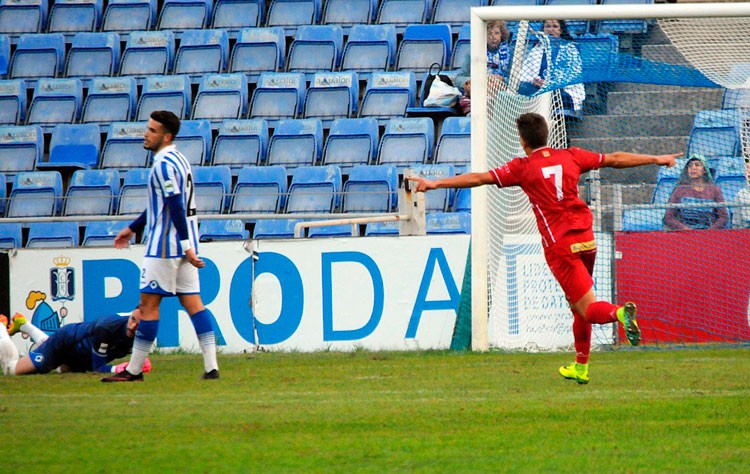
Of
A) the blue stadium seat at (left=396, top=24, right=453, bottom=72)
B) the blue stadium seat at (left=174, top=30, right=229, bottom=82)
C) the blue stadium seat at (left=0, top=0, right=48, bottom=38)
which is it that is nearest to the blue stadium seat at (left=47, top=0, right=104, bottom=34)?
the blue stadium seat at (left=0, top=0, right=48, bottom=38)

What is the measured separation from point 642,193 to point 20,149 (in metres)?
9.18

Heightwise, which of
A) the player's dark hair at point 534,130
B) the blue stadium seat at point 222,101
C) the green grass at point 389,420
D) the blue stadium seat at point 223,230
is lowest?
the green grass at point 389,420

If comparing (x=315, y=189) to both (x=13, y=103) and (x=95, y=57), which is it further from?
(x=13, y=103)

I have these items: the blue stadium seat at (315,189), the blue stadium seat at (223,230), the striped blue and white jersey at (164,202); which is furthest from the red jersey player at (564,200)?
the blue stadium seat at (223,230)

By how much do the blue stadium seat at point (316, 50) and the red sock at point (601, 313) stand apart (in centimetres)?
995

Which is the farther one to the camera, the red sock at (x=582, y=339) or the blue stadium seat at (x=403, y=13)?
the blue stadium seat at (x=403, y=13)

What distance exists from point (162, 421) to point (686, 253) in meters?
7.22

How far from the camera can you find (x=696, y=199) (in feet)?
40.5

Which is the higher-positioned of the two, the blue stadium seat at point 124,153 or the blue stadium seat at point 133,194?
the blue stadium seat at point 124,153

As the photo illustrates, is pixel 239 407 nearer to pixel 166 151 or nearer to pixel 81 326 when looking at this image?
pixel 166 151

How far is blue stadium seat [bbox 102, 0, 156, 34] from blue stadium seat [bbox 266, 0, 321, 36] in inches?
75.3

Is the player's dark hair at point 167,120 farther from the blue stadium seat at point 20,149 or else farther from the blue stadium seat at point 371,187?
the blue stadium seat at point 20,149

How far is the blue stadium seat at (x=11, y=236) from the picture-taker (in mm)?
15465

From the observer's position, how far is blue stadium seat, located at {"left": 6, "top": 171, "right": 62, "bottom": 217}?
52.4ft
